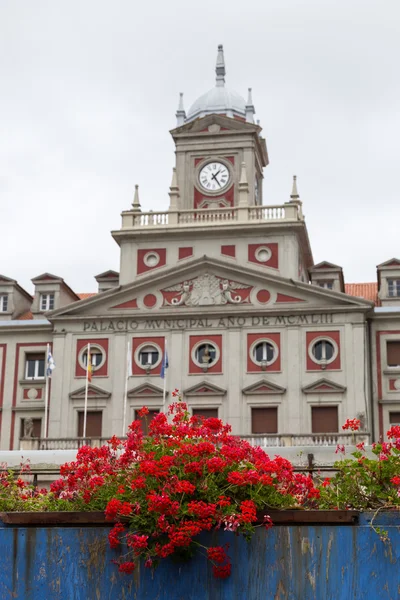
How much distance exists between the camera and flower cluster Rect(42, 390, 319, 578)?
464 inches

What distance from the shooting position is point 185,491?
38.9 ft

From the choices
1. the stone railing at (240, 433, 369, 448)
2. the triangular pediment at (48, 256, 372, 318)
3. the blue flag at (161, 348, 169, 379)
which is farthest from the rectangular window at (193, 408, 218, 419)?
the triangular pediment at (48, 256, 372, 318)

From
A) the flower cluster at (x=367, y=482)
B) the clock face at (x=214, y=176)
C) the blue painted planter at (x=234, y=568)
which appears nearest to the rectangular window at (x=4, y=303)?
the clock face at (x=214, y=176)

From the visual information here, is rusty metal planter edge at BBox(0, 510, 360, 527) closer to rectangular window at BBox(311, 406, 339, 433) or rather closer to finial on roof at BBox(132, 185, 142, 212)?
rectangular window at BBox(311, 406, 339, 433)

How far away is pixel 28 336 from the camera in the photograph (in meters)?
54.2

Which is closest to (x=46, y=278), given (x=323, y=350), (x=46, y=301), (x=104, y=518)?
(x=46, y=301)

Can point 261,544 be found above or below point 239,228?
below

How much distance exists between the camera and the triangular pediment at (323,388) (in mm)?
48688

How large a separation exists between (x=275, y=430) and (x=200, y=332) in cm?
607

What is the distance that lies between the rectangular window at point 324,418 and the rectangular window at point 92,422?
1052 cm

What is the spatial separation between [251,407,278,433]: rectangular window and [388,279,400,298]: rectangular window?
33.0 ft

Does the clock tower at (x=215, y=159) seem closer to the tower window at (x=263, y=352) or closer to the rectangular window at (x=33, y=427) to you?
the tower window at (x=263, y=352)

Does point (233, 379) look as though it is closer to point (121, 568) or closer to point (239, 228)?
point (239, 228)

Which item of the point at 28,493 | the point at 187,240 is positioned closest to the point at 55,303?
the point at 187,240
